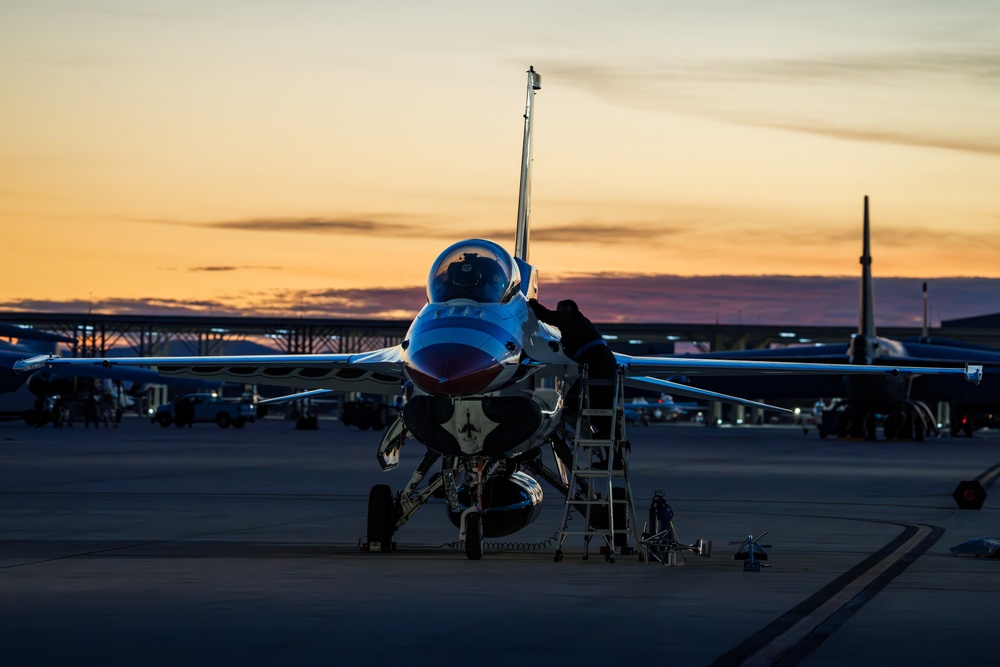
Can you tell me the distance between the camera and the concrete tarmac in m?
9.06

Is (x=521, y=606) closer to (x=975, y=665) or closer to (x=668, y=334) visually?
(x=975, y=665)

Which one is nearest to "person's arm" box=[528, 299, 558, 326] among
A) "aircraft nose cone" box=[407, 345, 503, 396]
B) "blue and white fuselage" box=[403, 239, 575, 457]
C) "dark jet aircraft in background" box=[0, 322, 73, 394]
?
"blue and white fuselage" box=[403, 239, 575, 457]

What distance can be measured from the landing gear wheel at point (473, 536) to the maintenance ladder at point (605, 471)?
0.84 meters

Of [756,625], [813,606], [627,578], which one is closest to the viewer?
[756,625]

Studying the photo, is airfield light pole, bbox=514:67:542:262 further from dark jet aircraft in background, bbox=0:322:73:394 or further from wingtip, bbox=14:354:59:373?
dark jet aircraft in background, bbox=0:322:73:394

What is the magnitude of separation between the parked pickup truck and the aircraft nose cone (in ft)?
214

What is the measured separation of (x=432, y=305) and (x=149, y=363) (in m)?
4.19

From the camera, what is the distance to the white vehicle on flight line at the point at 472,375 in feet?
46.5

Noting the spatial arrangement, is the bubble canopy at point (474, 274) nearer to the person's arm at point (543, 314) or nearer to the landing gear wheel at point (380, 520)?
the person's arm at point (543, 314)

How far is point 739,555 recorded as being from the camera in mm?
14641

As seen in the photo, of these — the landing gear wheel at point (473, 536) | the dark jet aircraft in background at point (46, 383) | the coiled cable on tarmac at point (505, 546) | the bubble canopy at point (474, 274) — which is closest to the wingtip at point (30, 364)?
the bubble canopy at point (474, 274)

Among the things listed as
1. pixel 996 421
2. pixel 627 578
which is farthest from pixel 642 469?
pixel 996 421

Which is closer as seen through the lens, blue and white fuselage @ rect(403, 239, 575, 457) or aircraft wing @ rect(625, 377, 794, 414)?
blue and white fuselage @ rect(403, 239, 575, 457)

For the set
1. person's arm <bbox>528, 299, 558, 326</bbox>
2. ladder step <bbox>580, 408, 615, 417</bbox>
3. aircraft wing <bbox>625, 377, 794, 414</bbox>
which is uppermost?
person's arm <bbox>528, 299, 558, 326</bbox>
